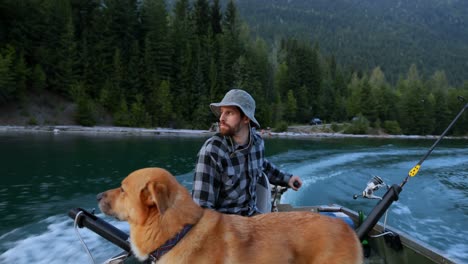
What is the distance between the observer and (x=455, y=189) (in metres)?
16.9

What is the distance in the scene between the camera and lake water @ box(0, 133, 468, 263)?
9156 mm

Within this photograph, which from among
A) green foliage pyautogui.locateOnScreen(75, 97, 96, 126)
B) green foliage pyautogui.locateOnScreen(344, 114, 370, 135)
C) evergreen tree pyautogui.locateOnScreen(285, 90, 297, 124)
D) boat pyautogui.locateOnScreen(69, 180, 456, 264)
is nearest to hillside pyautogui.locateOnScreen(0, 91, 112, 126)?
green foliage pyautogui.locateOnScreen(75, 97, 96, 126)

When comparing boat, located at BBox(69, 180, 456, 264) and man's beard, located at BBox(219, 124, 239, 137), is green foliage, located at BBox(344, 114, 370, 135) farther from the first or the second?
man's beard, located at BBox(219, 124, 239, 137)

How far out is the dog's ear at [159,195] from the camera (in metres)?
2.82

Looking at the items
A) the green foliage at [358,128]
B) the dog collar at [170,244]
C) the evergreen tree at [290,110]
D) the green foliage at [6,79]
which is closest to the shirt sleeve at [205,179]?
the dog collar at [170,244]

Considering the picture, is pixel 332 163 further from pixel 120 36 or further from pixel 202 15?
pixel 202 15

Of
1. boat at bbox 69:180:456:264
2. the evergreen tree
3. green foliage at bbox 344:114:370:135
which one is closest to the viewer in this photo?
boat at bbox 69:180:456:264

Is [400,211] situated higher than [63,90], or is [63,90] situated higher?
[63,90]

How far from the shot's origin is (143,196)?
2.97 metres

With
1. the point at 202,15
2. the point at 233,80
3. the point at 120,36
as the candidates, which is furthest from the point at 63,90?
the point at 202,15

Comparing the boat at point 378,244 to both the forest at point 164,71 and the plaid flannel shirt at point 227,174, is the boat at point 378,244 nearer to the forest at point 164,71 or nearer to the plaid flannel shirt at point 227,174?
the plaid flannel shirt at point 227,174

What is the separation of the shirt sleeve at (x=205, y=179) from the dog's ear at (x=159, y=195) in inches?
54.1

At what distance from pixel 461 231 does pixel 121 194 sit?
11195mm

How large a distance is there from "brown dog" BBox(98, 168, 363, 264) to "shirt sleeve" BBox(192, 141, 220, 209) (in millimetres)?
1115
